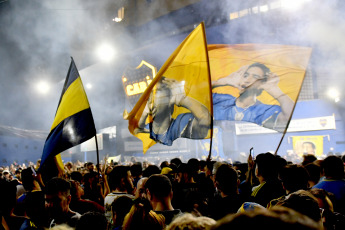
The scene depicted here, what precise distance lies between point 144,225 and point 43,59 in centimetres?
1536

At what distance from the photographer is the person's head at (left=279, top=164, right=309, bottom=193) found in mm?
2635

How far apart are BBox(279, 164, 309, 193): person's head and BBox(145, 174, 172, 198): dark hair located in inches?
46.9

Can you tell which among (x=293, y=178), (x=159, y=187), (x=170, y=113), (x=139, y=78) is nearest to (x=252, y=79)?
(x=170, y=113)

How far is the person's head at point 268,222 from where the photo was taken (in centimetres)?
52

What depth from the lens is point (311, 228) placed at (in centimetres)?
→ 51

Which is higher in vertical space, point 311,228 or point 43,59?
point 43,59

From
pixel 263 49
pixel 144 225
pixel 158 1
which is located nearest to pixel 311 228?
pixel 144 225

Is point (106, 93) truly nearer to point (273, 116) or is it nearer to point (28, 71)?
point (28, 71)

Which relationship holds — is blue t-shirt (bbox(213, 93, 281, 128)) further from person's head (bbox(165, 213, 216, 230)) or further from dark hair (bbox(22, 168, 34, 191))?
person's head (bbox(165, 213, 216, 230))

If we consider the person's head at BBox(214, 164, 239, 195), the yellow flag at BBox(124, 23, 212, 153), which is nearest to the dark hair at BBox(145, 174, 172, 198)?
the person's head at BBox(214, 164, 239, 195)

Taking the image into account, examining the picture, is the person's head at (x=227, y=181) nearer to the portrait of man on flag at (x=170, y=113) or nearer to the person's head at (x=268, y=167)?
the person's head at (x=268, y=167)

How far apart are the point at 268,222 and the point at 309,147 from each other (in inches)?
658

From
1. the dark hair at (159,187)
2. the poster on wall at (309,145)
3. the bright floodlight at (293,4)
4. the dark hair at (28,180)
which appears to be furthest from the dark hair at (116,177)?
the bright floodlight at (293,4)

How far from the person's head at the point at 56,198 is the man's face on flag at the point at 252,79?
362 centimetres
